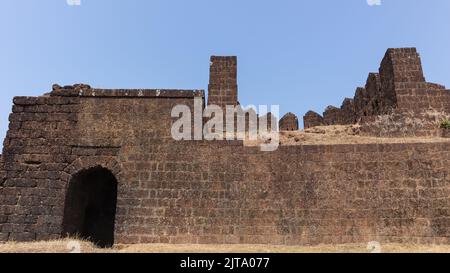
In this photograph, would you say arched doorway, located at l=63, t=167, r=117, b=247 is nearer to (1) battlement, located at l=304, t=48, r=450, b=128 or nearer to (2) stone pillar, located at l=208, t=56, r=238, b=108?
(2) stone pillar, located at l=208, t=56, r=238, b=108

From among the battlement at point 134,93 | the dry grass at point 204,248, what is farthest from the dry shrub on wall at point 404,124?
the battlement at point 134,93

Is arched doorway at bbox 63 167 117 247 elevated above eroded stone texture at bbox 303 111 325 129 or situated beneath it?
situated beneath

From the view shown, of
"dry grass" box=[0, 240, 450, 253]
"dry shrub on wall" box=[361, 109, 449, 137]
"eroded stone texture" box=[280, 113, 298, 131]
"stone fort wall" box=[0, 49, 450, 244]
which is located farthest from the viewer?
"eroded stone texture" box=[280, 113, 298, 131]

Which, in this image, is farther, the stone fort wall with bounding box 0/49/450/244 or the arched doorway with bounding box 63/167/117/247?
the arched doorway with bounding box 63/167/117/247

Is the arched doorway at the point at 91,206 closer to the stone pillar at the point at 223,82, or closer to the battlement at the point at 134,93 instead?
the battlement at the point at 134,93

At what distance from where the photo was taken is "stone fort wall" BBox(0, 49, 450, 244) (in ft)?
34.5

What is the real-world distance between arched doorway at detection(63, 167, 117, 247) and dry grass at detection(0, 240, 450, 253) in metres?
1.16

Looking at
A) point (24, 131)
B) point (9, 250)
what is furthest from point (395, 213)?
point (24, 131)

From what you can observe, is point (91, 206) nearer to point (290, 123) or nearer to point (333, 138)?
point (333, 138)
